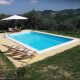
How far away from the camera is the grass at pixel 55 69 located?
22.0 ft

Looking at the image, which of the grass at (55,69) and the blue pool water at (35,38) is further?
the blue pool water at (35,38)

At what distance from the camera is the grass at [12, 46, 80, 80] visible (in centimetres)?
670

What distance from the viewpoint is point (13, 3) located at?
39.6 m

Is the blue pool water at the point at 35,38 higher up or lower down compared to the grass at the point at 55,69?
lower down

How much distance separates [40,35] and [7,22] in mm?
5704

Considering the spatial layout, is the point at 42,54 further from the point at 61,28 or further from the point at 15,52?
the point at 61,28

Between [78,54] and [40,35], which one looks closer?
[78,54]

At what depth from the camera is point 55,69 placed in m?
7.65

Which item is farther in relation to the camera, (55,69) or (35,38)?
(35,38)

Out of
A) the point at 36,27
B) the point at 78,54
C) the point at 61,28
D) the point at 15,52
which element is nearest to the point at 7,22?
the point at 36,27

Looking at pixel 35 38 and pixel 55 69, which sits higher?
pixel 55 69

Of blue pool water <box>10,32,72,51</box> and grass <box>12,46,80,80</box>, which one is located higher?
grass <box>12,46,80,80</box>

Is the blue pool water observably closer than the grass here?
No

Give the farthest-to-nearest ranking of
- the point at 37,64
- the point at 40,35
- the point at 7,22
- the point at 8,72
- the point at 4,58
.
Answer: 1. the point at 7,22
2. the point at 40,35
3. the point at 4,58
4. the point at 37,64
5. the point at 8,72
